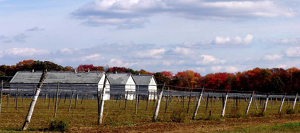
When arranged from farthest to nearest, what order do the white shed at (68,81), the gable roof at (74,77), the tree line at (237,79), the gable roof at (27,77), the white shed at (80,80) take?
the tree line at (237,79) → the gable roof at (27,77) → the gable roof at (74,77) → the white shed at (80,80) → the white shed at (68,81)

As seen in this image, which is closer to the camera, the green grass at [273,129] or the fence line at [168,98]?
the green grass at [273,129]

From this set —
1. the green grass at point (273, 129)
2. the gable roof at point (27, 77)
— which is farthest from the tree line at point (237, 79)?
the green grass at point (273, 129)

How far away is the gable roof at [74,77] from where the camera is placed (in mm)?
65875

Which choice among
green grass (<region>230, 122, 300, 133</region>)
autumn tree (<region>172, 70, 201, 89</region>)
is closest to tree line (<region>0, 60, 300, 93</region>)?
autumn tree (<region>172, 70, 201, 89</region>)

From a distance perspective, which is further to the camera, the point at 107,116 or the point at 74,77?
the point at 74,77

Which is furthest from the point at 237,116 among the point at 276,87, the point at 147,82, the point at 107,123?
the point at 276,87

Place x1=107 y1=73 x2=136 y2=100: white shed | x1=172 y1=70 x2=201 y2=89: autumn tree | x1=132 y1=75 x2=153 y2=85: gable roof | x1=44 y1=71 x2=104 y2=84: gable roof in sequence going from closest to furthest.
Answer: x1=44 y1=71 x2=104 y2=84: gable roof → x1=107 y1=73 x2=136 y2=100: white shed → x1=132 y1=75 x2=153 y2=85: gable roof → x1=172 y1=70 x2=201 y2=89: autumn tree

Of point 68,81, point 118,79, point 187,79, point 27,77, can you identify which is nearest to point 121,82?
point 118,79

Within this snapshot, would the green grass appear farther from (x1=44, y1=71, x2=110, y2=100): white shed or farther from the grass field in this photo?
(x1=44, y1=71, x2=110, y2=100): white shed

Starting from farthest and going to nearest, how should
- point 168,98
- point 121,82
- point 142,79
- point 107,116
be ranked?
point 142,79, point 121,82, point 168,98, point 107,116

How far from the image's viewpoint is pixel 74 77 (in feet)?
221

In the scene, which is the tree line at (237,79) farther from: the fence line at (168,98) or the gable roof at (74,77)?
the fence line at (168,98)

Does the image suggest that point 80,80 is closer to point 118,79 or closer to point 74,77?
point 74,77

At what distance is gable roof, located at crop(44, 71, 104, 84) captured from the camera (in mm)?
65875
